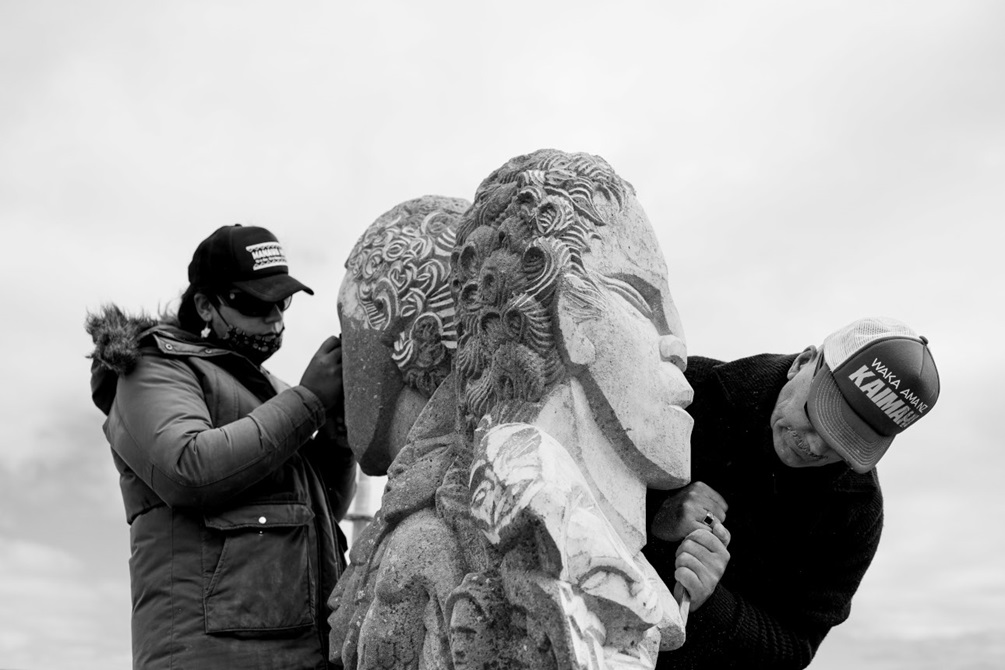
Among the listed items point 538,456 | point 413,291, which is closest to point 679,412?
point 538,456

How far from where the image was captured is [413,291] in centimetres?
439

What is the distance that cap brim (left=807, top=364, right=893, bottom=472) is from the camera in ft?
13.2

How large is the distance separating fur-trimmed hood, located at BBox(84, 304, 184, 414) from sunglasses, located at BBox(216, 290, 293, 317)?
0.71 ft

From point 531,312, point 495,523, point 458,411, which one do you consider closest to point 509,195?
point 531,312

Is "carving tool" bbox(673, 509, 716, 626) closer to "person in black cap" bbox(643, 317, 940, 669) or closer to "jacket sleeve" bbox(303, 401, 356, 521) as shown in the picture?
"person in black cap" bbox(643, 317, 940, 669)

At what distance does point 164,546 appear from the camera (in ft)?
14.5

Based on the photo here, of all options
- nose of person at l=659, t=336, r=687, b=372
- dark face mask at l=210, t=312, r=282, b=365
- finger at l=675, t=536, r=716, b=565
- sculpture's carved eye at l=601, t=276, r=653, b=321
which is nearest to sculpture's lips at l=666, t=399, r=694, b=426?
nose of person at l=659, t=336, r=687, b=372

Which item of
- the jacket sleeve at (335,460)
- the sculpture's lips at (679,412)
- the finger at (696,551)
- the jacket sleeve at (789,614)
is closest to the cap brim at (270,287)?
the jacket sleeve at (335,460)

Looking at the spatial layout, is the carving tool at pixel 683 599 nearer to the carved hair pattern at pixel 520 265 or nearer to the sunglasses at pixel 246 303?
the carved hair pattern at pixel 520 265

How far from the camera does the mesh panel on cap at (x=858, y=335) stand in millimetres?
4047

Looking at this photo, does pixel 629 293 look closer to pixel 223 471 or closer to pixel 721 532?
pixel 721 532

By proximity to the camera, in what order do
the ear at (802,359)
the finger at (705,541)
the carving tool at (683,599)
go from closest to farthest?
1. the carving tool at (683,599)
2. the finger at (705,541)
3. the ear at (802,359)

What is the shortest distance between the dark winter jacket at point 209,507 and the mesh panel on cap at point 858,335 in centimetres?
187

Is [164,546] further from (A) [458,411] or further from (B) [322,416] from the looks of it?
(A) [458,411]
